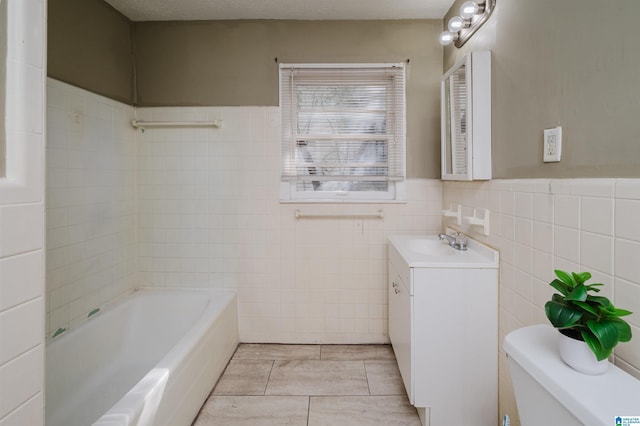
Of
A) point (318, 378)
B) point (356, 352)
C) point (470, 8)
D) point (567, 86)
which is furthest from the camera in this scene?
point (356, 352)

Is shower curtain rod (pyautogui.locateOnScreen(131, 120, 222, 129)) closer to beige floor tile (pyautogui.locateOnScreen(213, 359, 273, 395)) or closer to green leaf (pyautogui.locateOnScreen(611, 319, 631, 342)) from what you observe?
beige floor tile (pyautogui.locateOnScreen(213, 359, 273, 395))

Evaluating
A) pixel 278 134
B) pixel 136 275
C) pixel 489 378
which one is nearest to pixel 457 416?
pixel 489 378

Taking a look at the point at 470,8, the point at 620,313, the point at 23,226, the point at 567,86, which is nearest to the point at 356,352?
the point at 620,313

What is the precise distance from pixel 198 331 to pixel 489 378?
1.52m

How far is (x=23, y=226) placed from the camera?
0.78 meters

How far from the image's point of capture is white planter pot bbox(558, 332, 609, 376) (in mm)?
838

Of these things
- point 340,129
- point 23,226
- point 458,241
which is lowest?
point 458,241

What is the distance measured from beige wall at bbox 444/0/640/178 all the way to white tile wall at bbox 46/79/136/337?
90.9 inches

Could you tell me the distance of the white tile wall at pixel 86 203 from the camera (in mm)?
1793

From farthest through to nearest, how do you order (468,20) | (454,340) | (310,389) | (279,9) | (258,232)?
(258,232) → (279,9) → (310,389) → (468,20) → (454,340)

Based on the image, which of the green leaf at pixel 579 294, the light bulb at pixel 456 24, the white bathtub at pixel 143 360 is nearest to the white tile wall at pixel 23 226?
the white bathtub at pixel 143 360

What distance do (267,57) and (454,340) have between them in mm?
2226

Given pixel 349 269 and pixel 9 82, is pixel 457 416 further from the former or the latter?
pixel 9 82

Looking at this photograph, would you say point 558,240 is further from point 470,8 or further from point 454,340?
point 470,8
